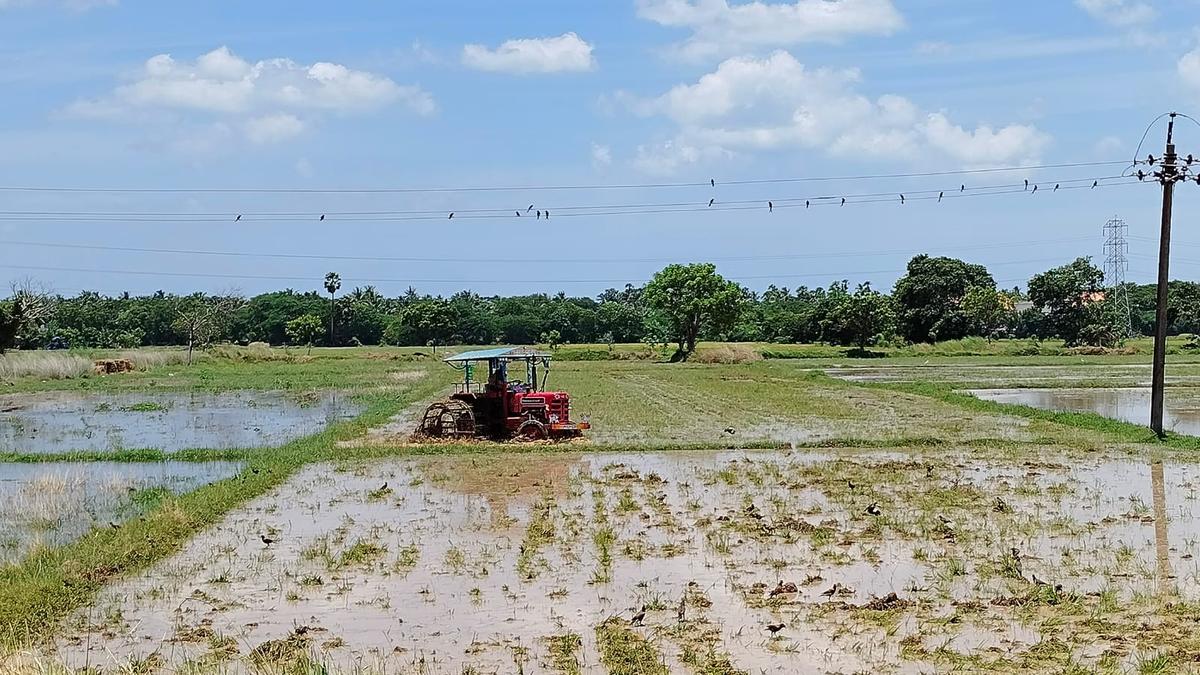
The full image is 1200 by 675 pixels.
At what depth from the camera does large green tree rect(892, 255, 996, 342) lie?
2709 inches

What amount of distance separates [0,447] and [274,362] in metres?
40.9

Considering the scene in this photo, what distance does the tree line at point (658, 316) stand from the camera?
205 ft

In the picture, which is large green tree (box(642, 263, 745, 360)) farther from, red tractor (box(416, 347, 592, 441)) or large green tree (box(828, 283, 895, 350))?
red tractor (box(416, 347, 592, 441))

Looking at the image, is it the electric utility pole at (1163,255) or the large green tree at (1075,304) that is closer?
the electric utility pole at (1163,255)

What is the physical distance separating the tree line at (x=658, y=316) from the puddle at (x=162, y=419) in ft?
45.6

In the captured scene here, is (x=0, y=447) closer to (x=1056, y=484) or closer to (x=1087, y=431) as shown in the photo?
(x=1056, y=484)

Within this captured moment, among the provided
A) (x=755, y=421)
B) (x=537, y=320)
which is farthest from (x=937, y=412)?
(x=537, y=320)

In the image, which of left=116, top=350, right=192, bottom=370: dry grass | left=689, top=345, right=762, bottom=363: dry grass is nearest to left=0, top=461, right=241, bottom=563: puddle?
left=116, top=350, right=192, bottom=370: dry grass

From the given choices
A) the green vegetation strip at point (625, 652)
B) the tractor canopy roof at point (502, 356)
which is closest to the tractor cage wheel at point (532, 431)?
the tractor canopy roof at point (502, 356)

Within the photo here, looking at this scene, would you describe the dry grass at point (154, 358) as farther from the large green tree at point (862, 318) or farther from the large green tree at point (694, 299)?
the large green tree at point (862, 318)

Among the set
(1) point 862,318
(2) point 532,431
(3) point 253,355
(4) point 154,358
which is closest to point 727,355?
(1) point 862,318

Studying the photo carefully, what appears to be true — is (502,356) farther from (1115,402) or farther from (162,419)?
(1115,402)

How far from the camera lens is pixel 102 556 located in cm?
988

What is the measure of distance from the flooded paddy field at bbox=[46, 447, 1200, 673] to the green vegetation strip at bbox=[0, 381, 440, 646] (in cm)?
19
